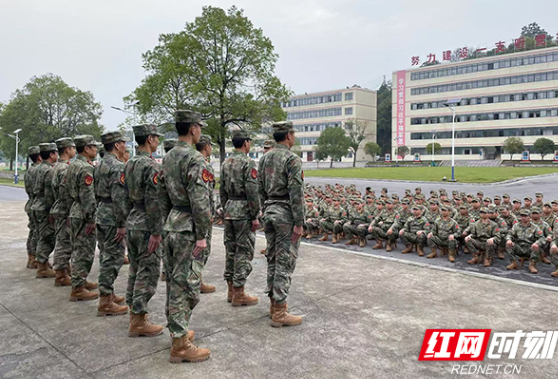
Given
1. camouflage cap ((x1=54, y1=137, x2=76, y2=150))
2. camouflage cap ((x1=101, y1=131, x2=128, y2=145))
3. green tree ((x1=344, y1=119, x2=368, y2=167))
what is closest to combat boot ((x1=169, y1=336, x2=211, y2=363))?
camouflage cap ((x1=101, y1=131, x2=128, y2=145))

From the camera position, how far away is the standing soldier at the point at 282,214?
471cm

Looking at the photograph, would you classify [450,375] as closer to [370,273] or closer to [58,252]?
[370,273]

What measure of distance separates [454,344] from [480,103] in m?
70.0

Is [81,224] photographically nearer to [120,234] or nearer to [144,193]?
[120,234]

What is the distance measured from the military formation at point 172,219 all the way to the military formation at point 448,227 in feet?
5.52

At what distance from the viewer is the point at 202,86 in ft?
80.7

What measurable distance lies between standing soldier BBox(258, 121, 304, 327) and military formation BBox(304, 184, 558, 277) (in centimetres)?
180

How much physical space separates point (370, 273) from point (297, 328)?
2.66 metres

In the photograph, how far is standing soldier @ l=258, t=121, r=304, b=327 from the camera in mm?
4711

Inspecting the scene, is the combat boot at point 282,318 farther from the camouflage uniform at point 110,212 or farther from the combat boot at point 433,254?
the combat boot at point 433,254

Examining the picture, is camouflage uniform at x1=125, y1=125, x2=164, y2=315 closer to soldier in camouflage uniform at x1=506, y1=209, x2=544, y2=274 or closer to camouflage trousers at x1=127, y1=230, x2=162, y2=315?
camouflage trousers at x1=127, y1=230, x2=162, y2=315

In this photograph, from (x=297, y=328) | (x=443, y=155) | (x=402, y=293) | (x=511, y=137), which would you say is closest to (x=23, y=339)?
(x=297, y=328)

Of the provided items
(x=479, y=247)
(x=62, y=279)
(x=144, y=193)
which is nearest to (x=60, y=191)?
(x=62, y=279)

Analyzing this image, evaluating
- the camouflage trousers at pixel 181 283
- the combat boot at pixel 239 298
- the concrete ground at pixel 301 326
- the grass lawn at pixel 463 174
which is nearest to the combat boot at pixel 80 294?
the concrete ground at pixel 301 326
